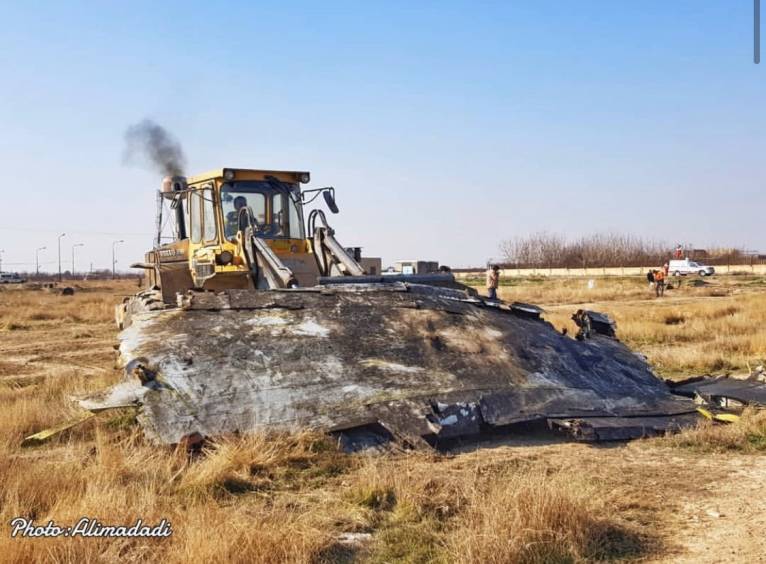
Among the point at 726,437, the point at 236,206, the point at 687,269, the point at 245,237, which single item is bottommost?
the point at 726,437

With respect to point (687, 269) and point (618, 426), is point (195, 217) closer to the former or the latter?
point (618, 426)

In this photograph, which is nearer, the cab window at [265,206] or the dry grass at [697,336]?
the cab window at [265,206]

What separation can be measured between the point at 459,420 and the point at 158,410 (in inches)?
104

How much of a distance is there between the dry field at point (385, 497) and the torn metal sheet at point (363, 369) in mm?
329

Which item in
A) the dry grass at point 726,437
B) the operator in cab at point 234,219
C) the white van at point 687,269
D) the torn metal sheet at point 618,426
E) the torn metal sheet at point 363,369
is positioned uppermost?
the operator in cab at point 234,219

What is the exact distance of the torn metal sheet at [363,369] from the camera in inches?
265

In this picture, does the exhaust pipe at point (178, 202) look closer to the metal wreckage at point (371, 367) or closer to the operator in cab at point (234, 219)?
the operator in cab at point (234, 219)

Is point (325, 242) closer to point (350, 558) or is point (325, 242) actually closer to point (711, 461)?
→ point (711, 461)

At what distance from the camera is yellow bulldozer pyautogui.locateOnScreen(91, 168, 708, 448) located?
675 centimetres

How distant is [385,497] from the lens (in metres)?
5.30

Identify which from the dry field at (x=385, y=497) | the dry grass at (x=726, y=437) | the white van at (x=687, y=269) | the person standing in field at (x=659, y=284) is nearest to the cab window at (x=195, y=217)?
the dry field at (x=385, y=497)

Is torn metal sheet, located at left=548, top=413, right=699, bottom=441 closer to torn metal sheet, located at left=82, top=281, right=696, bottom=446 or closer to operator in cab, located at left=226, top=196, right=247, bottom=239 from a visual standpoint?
torn metal sheet, located at left=82, top=281, right=696, bottom=446

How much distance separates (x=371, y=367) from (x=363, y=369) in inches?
3.8

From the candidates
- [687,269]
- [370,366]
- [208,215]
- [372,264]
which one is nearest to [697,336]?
[372,264]
